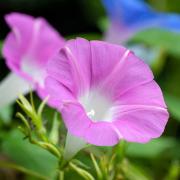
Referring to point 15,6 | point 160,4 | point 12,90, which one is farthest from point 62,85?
point 15,6

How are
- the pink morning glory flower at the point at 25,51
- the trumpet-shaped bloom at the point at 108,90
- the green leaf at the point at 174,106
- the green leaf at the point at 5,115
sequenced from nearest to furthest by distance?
the trumpet-shaped bloom at the point at 108,90
the pink morning glory flower at the point at 25,51
the green leaf at the point at 5,115
the green leaf at the point at 174,106

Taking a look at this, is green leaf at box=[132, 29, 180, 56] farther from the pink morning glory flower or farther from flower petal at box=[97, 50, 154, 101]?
flower petal at box=[97, 50, 154, 101]

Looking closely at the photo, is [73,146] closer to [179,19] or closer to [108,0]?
[179,19]

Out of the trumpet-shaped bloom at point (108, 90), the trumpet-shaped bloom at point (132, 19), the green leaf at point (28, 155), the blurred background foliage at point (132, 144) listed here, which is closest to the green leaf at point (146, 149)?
the blurred background foliage at point (132, 144)

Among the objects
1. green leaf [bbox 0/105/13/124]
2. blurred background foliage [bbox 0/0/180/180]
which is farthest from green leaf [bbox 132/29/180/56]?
green leaf [bbox 0/105/13/124]

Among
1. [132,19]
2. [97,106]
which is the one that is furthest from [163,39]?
[97,106]

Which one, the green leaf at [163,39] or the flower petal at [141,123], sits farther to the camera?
the green leaf at [163,39]

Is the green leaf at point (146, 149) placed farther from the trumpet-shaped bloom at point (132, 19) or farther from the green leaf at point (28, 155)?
the trumpet-shaped bloom at point (132, 19)
